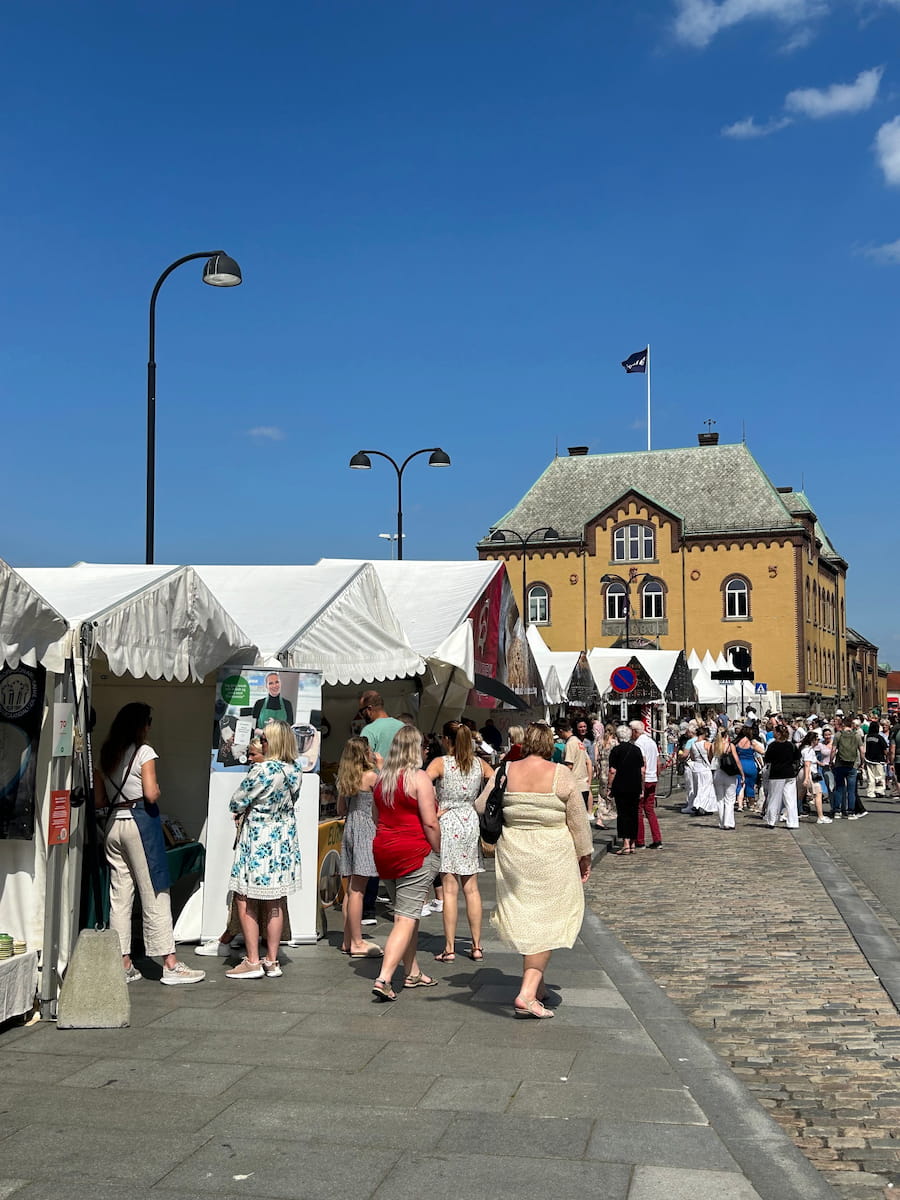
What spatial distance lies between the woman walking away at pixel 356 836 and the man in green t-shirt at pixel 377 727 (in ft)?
2.97

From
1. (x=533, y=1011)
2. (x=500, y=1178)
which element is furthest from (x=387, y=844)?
(x=500, y=1178)

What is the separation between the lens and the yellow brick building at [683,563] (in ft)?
217

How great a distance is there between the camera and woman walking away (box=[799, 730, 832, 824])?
890 inches

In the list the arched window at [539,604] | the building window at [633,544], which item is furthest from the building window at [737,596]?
the arched window at [539,604]

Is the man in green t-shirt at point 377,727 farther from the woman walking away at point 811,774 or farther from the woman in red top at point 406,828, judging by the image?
the woman walking away at point 811,774

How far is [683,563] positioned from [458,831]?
59.7m

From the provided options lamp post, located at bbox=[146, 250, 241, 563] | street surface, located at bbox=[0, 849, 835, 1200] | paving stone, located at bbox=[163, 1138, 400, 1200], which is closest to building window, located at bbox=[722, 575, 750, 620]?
lamp post, located at bbox=[146, 250, 241, 563]

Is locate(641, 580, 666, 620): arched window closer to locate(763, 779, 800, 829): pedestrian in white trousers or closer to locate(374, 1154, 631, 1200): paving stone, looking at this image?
locate(763, 779, 800, 829): pedestrian in white trousers

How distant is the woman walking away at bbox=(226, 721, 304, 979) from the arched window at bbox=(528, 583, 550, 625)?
61.9 metres

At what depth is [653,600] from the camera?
68.7m

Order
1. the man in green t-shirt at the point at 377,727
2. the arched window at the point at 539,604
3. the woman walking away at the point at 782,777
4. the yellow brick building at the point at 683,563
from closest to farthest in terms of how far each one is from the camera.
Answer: the man in green t-shirt at the point at 377,727
the woman walking away at the point at 782,777
the yellow brick building at the point at 683,563
the arched window at the point at 539,604

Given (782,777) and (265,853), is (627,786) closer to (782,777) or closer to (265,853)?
(782,777)

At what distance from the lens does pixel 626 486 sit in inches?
2889

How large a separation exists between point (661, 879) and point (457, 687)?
3.53 metres
